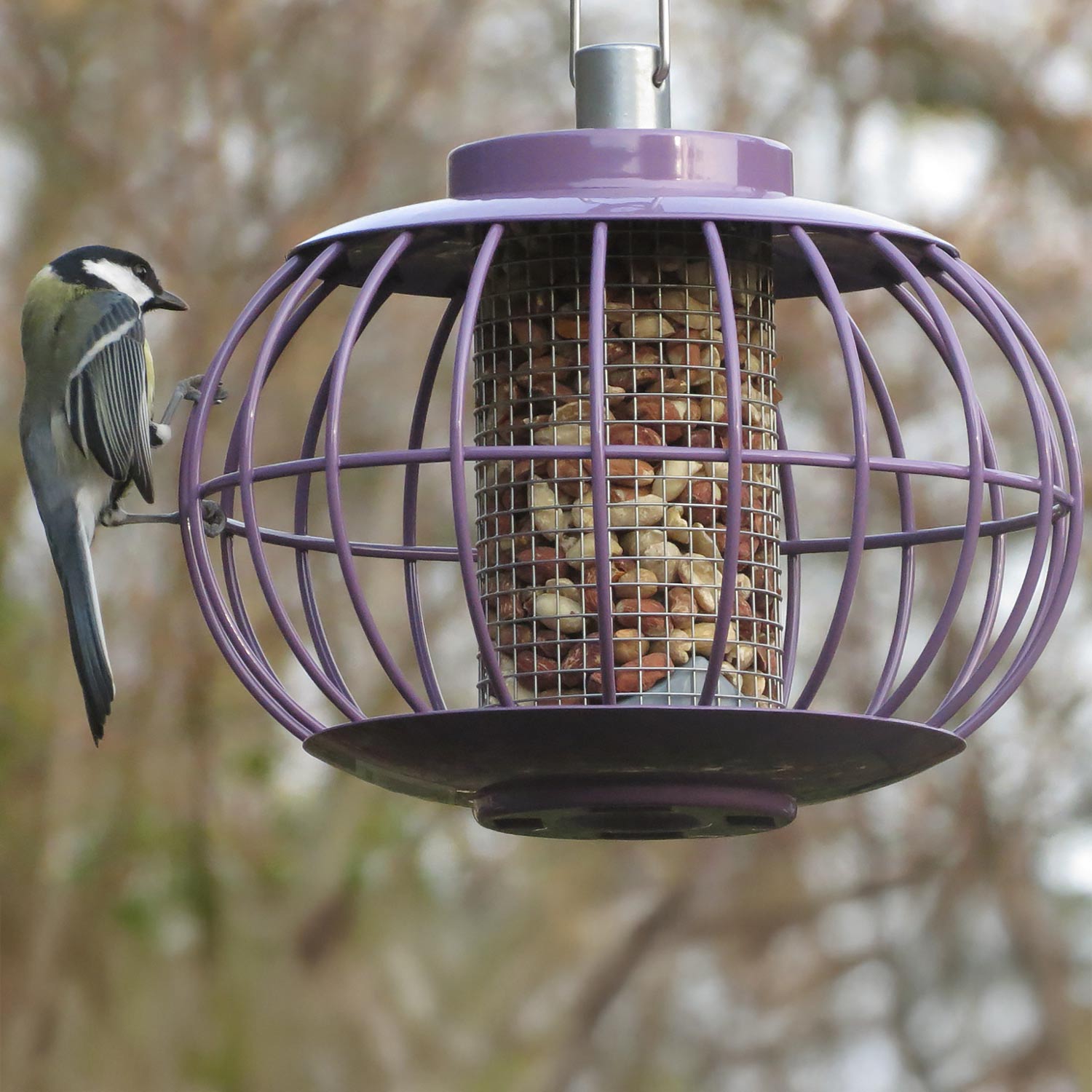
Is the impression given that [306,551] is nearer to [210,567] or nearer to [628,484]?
[210,567]

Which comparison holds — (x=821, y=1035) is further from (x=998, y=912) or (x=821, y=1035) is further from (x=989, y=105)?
(x=989, y=105)

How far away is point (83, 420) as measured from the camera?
4402mm

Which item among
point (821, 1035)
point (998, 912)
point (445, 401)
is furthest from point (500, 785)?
point (821, 1035)

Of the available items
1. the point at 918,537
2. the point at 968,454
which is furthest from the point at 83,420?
Result: the point at 968,454

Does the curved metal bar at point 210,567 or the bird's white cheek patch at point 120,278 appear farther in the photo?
the bird's white cheek patch at point 120,278

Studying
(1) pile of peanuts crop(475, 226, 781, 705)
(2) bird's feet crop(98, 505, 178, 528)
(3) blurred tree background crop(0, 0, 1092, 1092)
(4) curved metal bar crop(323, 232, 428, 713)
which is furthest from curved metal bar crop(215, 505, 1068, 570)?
(3) blurred tree background crop(0, 0, 1092, 1092)

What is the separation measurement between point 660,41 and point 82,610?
1908 mm

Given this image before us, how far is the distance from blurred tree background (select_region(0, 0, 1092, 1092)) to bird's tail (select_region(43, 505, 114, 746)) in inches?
176

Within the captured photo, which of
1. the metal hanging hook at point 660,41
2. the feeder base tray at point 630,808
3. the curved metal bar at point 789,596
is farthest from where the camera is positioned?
the curved metal bar at point 789,596

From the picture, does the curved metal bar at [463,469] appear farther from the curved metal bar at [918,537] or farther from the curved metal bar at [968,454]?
the curved metal bar at [918,537]

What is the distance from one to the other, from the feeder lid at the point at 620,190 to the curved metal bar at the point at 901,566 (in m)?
0.24

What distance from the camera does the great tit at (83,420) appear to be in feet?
14.4

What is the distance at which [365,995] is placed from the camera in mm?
10750

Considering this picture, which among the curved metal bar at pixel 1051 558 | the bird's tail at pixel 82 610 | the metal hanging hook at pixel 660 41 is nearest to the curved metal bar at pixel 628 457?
the curved metal bar at pixel 1051 558
